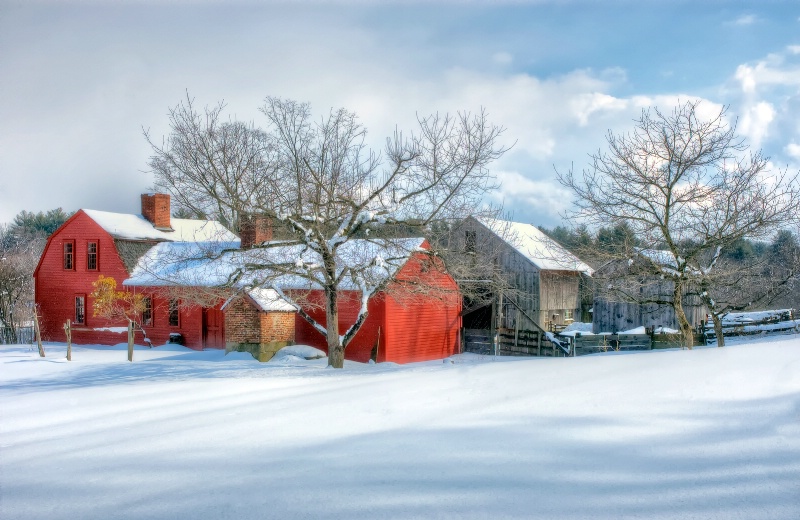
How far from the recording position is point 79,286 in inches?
1220

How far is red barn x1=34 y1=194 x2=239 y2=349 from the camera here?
28.3m

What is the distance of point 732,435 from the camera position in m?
4.24

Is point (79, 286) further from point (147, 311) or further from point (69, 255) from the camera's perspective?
point (147, 311)

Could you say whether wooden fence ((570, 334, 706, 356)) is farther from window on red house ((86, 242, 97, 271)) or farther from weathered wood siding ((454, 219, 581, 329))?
window on red house ((86, 242, 97, 271))

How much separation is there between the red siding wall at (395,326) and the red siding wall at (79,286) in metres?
8.25

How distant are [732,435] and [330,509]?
112 inches

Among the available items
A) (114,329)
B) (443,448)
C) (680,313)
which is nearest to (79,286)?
(114,329)

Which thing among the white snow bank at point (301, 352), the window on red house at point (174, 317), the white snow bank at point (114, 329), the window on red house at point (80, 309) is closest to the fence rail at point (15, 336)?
the window on red house at point (80, 309)

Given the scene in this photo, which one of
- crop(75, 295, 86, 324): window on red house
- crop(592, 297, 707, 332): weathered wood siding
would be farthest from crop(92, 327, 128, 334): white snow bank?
crop(592, 297, 707, 332): weathered wood siding

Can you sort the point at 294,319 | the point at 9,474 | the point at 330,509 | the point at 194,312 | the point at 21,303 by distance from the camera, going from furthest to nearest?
the point at 21,303 → the point at 194,312 → the point at 294,319 → the point at 9,474 → the point at 330,509

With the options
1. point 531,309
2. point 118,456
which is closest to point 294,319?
point 531,309

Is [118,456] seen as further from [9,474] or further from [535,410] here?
[535,410]

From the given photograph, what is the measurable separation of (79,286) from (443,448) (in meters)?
31.5

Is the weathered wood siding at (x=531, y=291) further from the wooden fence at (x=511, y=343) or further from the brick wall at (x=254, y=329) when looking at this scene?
the brick wall at (x=254, y=329)
